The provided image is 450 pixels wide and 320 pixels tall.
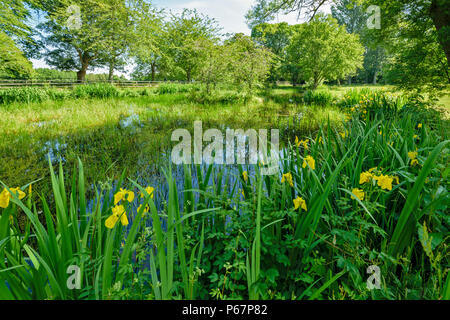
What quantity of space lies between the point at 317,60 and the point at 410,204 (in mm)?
19377

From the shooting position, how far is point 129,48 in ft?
64.3

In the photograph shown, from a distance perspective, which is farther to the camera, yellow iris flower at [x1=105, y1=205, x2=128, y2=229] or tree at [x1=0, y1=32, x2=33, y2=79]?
tree at [x1=0, y1=32, x2=33, y2=79]

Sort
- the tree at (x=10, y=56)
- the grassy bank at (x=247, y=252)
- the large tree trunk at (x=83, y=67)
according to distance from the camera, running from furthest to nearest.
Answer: the large tree trunk at (x=83, y=67) < the tree at (x=10, y=56) < the grassy bank at (x=247, y=252)

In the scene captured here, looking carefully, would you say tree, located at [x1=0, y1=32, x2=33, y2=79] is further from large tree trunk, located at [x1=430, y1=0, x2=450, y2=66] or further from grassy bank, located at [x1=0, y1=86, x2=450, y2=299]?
large tree trunk, located at [x1=430, y1=0, x2=450, y2=66]

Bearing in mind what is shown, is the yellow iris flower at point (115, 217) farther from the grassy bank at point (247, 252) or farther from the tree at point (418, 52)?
the tree at point (418, 52)

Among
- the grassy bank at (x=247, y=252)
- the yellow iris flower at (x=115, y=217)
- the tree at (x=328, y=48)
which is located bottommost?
the grassy bank at (x=247, y=252)

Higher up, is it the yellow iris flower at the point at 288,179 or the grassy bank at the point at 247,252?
the yellow iris flower at the point at 288,179

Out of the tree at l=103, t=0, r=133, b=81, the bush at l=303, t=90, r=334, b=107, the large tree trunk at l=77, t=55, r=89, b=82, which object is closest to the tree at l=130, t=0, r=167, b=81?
the tree at l=103, t=0, r=133, b=81

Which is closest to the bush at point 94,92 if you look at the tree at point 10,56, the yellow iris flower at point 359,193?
the tree at point 10,56

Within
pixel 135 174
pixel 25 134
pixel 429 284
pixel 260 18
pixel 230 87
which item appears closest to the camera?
pixel 429 284

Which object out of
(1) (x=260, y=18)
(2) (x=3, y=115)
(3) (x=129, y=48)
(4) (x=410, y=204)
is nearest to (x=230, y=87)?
(1) (x=260, y=18)

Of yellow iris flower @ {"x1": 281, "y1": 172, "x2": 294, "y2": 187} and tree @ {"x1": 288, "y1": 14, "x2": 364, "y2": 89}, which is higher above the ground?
tree @ {"x1": 288, "y1": 14, "x2": 364, "y2": 89}
